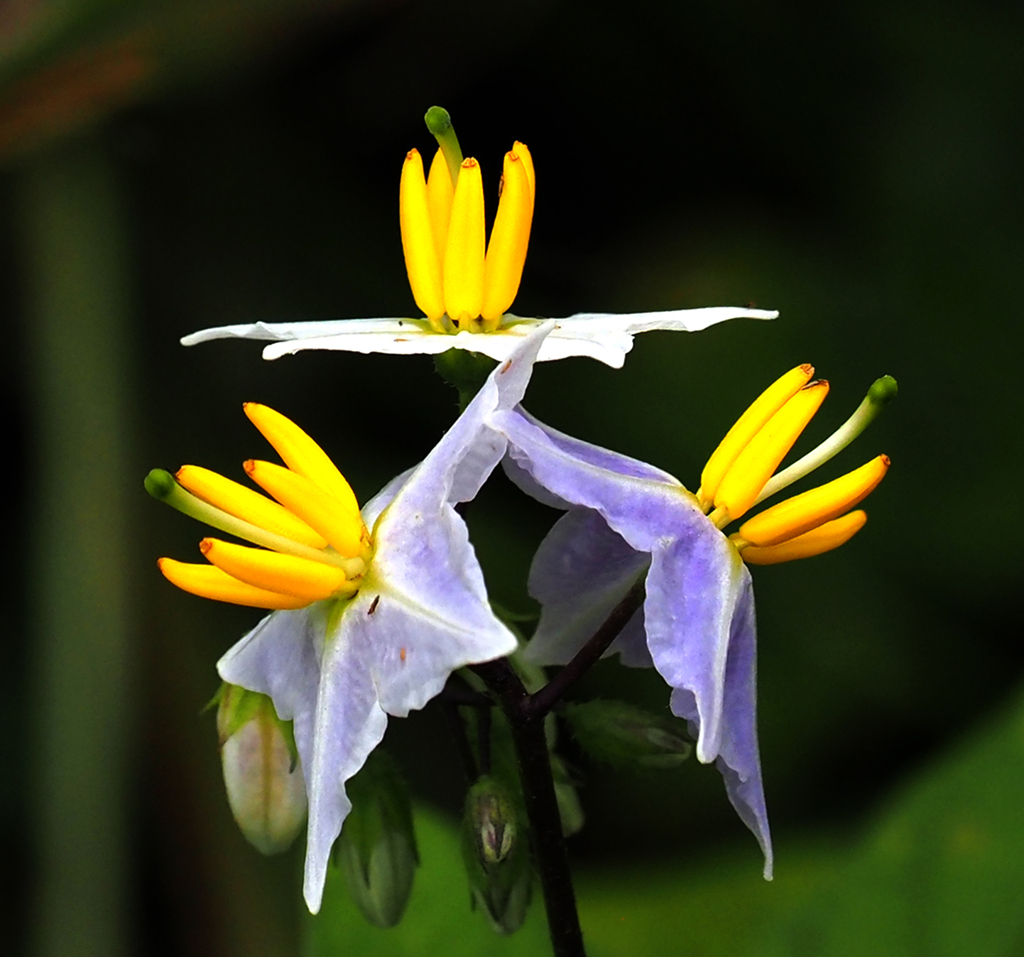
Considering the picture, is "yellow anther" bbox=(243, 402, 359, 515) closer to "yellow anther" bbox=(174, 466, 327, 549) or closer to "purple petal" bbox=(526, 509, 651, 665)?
"yellow anther" bbox=(174, 466, 327, 549)

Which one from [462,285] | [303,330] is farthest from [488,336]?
[303,330]

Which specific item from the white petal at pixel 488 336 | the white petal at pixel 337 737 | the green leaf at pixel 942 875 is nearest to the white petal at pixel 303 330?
the white petal at pixel 488 336

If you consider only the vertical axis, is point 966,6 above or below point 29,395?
above

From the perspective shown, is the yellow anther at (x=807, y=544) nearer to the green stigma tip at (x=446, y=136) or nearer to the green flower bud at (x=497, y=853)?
the green flower bud at (x=497, y=853)

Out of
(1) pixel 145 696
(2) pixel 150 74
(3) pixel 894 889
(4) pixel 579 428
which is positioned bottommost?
(3) pixel 894 889

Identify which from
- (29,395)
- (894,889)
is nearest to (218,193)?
(29,395)

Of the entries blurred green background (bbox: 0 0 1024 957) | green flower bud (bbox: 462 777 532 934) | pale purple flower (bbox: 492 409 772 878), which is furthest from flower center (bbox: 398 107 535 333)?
blurred green background (bbox: 0 0 1024 957)

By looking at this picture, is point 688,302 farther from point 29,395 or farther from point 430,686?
point 430,686
